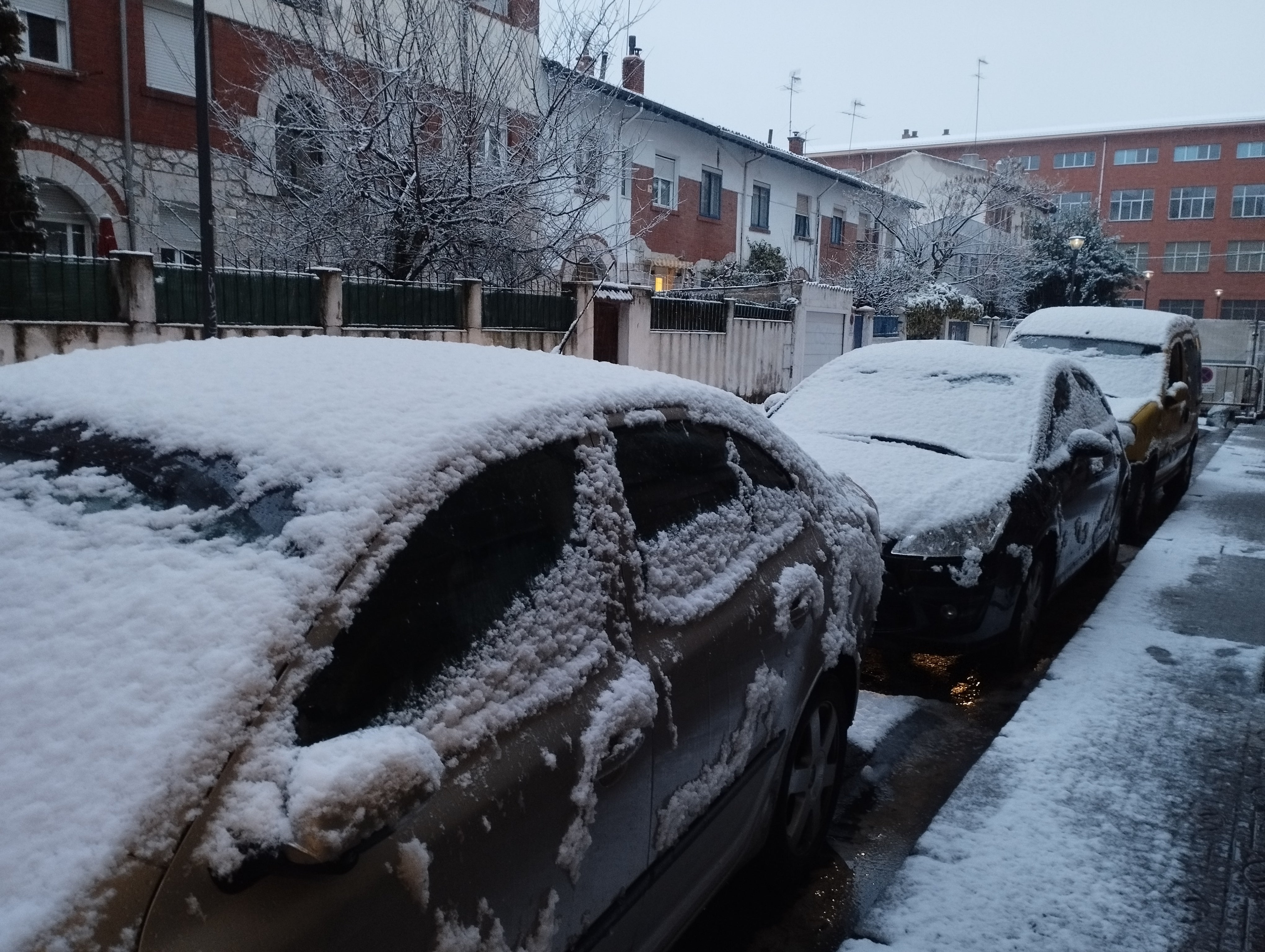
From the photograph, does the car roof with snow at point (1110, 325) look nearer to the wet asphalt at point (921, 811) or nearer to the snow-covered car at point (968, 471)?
the snow-covered car at point (968, 471)

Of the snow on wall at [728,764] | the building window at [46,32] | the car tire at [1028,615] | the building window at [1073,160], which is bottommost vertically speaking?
the car tire at [1028,615]

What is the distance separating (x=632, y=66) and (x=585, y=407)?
82.7 feet

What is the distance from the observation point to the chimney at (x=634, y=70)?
83.3 feet

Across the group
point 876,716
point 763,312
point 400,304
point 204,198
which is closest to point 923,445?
point 876,716

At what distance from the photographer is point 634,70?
1001 inches

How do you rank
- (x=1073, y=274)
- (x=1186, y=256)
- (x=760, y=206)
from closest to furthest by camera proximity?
1. (x=760, y=206)
2. (x=1073, y=274)
3. (x=1186, y=256)

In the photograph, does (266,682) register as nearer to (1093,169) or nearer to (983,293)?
(983,293)

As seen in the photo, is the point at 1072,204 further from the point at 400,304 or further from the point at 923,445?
the point at 923,445

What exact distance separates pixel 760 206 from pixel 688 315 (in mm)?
15204

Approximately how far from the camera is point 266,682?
1.58m

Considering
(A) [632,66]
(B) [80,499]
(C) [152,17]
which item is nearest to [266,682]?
(B) [80,499]

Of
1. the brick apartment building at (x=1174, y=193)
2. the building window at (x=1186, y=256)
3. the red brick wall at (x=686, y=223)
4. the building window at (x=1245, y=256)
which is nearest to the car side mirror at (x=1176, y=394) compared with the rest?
the red brick wall at (x=686, y=223)

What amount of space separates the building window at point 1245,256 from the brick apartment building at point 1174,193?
0.05 metres

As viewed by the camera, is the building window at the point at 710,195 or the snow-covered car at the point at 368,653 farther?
the building window at the point at 710,195
